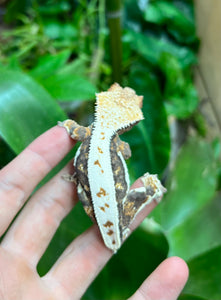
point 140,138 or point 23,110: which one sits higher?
point 23,110

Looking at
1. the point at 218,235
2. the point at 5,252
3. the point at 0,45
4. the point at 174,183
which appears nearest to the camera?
the point at 5,252

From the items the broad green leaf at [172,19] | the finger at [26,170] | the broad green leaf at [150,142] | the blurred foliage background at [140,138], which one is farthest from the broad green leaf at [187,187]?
the broad green leaf at [172,19]

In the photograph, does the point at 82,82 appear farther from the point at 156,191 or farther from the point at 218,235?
the point at 218,235

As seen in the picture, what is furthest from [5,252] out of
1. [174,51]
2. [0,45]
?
[174,51]

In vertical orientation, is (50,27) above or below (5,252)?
above

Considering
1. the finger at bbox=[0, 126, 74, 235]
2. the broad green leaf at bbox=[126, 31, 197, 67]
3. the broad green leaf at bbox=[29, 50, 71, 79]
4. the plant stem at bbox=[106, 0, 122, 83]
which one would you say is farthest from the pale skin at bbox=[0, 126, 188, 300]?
the broad green leaf at bbox=[126, 31, 197, 67]

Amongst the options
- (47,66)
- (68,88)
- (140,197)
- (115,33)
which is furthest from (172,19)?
(140,197)

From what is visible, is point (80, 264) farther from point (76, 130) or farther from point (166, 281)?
point (76, 130)
